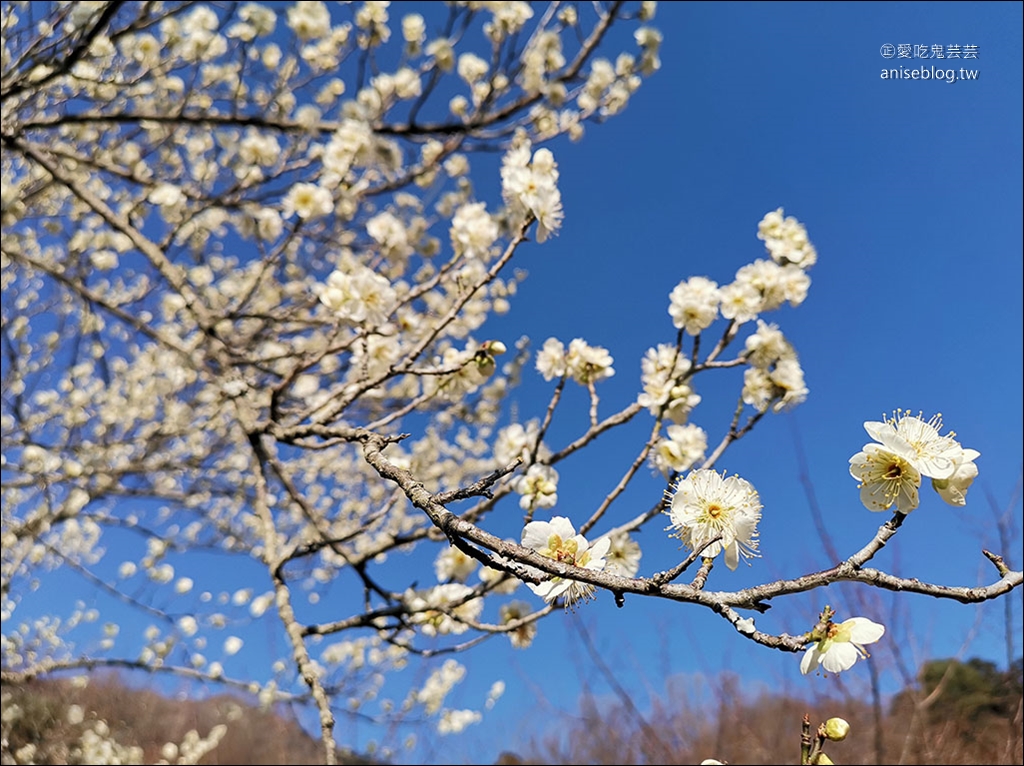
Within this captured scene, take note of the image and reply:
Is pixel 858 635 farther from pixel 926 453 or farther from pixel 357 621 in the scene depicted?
pixel 357 621

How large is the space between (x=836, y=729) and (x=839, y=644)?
165 millimetres

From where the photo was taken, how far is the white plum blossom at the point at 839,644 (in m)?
0.78

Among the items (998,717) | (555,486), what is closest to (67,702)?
(555,486)

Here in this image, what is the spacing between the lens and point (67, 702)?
585 centimetres

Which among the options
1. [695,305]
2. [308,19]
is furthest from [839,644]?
[308,19]

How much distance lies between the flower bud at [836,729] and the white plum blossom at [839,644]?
11 cm

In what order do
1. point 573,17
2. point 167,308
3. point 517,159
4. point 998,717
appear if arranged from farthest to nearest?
point 998,717 < point 167,308 < point 573,17 < point 517,159

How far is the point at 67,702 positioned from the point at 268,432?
6.06m

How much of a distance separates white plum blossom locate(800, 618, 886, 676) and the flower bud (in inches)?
4.3

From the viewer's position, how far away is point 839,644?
31.4 inches

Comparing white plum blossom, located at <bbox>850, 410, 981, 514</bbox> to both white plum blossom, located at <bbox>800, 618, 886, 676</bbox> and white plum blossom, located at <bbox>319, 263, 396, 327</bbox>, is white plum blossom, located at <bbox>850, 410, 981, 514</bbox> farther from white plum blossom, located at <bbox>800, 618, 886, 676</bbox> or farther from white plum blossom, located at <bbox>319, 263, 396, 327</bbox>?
white plum blossom, located at <bbox>319, 263, 396, 327</bbox>

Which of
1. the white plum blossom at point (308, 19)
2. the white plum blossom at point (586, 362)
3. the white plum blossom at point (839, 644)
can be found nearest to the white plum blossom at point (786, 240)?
the white plum blossom at point (586, 362)

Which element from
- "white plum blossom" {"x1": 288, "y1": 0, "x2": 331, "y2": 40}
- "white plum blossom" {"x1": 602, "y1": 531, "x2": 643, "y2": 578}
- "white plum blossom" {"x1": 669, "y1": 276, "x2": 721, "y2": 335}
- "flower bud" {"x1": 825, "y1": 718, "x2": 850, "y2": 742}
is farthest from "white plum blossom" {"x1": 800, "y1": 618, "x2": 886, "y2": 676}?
"white plum blossom" {"x1": 288, "y1": 0, "x2": 331, "y2": 40}

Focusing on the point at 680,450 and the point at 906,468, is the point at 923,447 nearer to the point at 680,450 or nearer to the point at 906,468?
the point at 906,468
